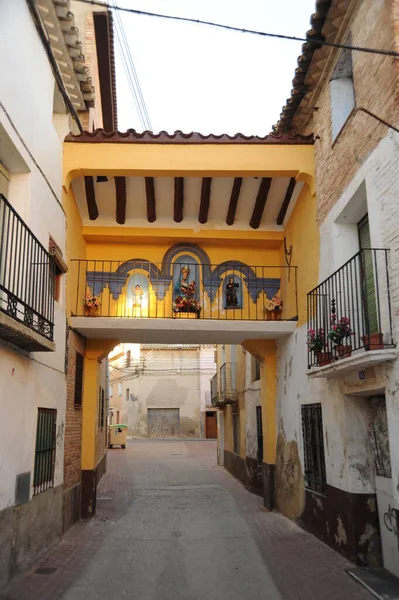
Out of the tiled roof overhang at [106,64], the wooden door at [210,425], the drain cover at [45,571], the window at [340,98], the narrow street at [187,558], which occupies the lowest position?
the narrow street at [187,558]

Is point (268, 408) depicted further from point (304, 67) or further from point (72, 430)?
point (304, 67)

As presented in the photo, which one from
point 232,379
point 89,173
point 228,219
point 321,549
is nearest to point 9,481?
point 321,549

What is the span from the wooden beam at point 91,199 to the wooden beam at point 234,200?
2819mm

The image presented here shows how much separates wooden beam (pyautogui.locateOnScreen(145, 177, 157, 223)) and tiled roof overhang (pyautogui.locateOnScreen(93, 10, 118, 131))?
5.12 metres

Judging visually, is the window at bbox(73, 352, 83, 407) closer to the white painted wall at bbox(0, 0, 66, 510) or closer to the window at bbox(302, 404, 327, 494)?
the white painted wall at bbox(0, 0, 66, 510)

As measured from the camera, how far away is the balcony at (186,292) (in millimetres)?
10883

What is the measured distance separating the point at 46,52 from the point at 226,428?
49.2 feet

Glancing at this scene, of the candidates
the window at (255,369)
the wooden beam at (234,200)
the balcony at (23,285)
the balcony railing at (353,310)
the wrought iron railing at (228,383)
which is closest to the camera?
the balcony at (23,285)

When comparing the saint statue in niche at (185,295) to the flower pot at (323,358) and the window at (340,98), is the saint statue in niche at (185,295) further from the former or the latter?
the window at (340,98)

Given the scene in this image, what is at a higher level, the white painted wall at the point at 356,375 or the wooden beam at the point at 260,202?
the wooden beam at the point at 260,202

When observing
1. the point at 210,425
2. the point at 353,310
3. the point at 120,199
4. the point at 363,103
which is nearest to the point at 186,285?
the point at 120,199

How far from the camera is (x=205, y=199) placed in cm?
1116

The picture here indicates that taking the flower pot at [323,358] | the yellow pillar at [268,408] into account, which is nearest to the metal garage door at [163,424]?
the yellow pillar at [268,408]

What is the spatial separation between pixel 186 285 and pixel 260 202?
7.64ft
